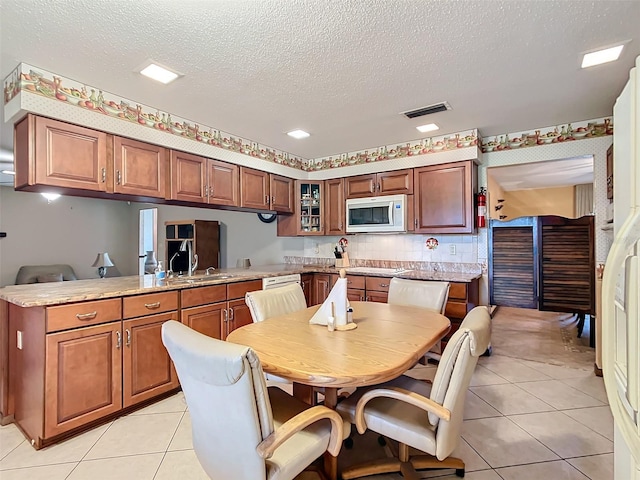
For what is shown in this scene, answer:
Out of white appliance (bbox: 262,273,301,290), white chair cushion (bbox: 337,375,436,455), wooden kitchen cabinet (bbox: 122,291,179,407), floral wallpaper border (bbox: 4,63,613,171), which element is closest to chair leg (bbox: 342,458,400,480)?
white chair cushion (bbox: 337,375,436,455)

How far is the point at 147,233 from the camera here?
681 cm

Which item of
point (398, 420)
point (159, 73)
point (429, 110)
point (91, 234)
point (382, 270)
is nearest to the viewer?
point (398, 420)

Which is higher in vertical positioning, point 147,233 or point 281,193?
point 281,193

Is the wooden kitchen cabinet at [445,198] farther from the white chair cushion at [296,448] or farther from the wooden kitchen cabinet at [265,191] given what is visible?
the white chair cushion at [296,448]

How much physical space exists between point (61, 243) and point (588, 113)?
7744 millimetres

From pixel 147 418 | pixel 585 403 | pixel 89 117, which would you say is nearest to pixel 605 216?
pixel 585 403

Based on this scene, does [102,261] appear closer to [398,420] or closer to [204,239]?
[204,239]

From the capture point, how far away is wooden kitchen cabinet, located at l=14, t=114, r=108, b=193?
216 cm

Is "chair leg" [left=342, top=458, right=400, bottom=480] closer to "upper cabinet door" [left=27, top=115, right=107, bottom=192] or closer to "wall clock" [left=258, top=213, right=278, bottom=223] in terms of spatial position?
"upper cabinet door" [left=27, top=115, right=107, bottom=192]

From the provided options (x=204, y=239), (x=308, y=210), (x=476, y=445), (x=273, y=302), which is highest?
(x=308, y=210)

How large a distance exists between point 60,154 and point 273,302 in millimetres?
1787

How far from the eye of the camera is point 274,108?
282cm

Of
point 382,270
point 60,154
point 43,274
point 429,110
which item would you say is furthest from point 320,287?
point 43,274

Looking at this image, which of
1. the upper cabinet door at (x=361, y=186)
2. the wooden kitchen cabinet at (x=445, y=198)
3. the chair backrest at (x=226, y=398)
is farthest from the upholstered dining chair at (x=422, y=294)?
the chair backrest at (x=226, y=398)
